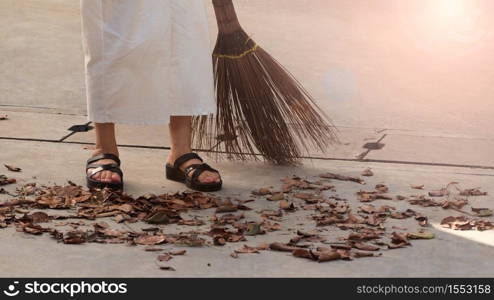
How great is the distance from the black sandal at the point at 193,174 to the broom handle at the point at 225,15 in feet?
1.75

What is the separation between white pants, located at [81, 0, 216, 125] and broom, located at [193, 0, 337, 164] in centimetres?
33

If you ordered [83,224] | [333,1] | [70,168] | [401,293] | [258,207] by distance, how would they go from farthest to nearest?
1. [333,1]
2. [70,168]
3. [258,207]
4. [83,224]
5. [401,293]

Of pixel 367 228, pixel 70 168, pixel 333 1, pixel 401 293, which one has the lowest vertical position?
pixel 401 293

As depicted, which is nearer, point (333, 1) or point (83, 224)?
point (83, 224)

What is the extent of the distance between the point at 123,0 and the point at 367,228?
1085 millimetres

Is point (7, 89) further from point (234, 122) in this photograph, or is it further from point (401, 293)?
point (401, 293)

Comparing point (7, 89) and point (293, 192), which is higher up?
point (7, 89)

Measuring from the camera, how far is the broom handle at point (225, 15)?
141 inches

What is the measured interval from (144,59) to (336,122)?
1454mm

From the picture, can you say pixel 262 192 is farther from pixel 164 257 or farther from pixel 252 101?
pixel 164 257

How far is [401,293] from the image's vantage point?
2355 mm

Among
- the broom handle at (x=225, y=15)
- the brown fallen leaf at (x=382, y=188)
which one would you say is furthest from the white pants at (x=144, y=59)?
the brown fallen leaf at (x=382, y=188)

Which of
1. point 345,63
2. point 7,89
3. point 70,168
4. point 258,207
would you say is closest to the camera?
point 258,207

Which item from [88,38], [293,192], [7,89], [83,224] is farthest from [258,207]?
[7,89]
